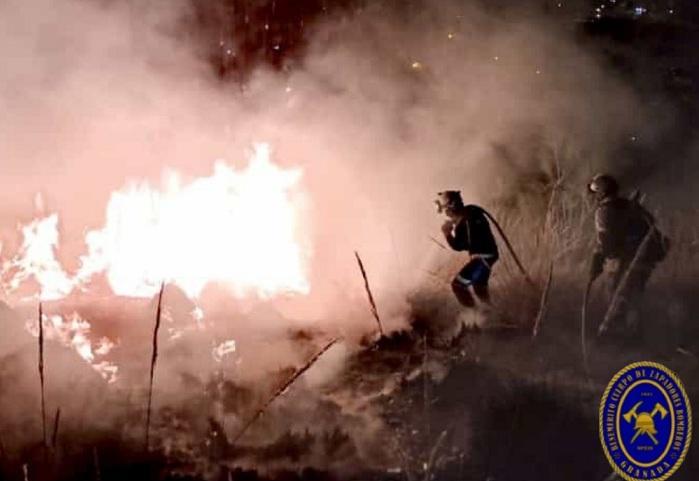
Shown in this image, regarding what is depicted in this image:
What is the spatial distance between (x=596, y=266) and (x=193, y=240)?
2176mm

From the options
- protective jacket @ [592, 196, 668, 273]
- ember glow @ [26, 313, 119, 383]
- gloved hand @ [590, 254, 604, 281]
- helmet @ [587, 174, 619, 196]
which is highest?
helmet @ [587, 174, 619, 196]

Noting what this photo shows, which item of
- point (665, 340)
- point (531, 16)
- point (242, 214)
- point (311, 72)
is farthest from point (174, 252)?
point (665, 340)

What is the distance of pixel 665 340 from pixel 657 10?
1852 mm

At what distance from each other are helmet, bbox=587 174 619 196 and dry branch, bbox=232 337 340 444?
164 cm

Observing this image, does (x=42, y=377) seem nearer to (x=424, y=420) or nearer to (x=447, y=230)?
(x=424, y=420)

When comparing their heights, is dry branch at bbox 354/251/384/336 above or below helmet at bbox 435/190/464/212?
below

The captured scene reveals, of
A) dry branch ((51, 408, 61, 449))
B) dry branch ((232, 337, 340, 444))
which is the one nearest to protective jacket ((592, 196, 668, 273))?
dry branch ((232, 337, 340, 444))

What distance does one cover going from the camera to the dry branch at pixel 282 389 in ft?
14.2

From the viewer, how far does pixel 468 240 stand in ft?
15.4


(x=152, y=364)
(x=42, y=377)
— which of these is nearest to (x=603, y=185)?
(x=152, y=364)

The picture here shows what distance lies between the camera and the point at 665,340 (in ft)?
16.1

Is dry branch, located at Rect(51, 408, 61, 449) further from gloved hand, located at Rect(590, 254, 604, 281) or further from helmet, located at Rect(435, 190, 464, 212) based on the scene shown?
gloved hand, located at Rect(590, 254, 604, 281)

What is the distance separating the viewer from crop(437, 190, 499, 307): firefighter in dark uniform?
4.68 meters

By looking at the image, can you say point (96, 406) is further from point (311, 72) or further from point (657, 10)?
point (657, 10)
